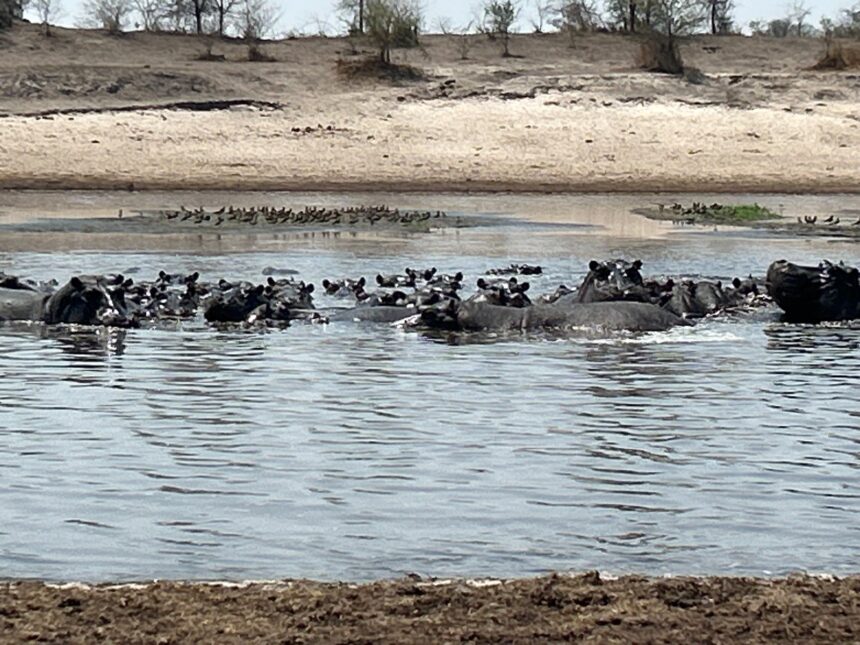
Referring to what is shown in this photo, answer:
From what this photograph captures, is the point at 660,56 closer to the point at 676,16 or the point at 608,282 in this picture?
the point at 676,16

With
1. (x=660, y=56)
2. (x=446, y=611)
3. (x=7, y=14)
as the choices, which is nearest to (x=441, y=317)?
(x=446, y=611)

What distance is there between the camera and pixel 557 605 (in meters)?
5.64

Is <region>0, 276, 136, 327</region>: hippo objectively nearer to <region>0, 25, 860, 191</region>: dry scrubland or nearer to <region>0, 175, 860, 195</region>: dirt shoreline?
<region>0, 175, 860, 195</region>: dirt shoreline

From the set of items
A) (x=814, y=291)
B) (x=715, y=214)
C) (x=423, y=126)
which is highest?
(x=423, y=126)

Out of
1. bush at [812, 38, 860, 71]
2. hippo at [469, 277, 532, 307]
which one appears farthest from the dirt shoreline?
hippo at [469, 277, 532, 307]

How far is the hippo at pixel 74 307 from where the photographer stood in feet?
46.3

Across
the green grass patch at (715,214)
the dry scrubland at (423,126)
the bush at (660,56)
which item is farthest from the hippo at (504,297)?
the bush at (660,56)

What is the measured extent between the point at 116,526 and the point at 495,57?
143 ft

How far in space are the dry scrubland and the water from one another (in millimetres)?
21088

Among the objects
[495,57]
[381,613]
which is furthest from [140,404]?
[495,57]

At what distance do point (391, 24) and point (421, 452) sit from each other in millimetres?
40556

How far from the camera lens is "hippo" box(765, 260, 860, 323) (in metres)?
14.7

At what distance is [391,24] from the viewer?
159 feet

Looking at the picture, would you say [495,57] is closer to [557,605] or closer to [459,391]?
[459,391]
